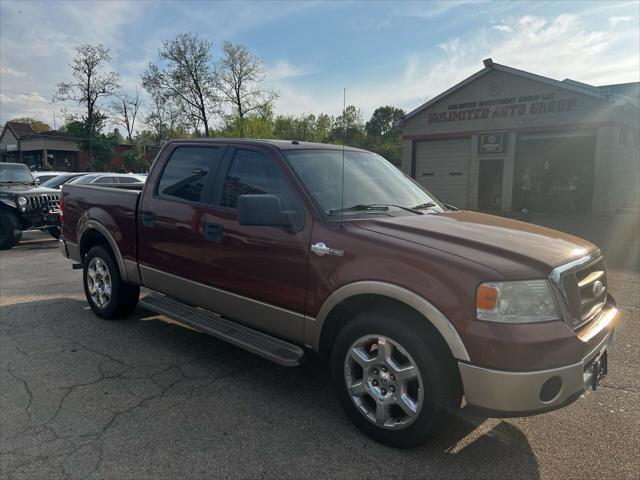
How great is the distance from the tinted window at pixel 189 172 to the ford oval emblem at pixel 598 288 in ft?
9.91

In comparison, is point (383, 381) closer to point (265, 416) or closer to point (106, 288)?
point (265, 416)

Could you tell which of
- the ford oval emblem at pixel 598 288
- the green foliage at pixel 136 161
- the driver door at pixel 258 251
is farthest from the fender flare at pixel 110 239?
the green foliage at pixel 136 161

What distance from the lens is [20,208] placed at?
10.2 metres

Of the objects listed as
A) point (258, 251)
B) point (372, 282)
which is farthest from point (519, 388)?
point (258, 251)

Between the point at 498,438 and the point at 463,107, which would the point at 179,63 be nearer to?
the point at 463,107

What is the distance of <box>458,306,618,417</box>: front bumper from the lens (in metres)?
2.45

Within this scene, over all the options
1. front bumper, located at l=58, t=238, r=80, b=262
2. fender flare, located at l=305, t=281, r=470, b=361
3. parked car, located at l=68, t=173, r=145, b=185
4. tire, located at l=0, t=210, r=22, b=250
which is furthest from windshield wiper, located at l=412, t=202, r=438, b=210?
parked car, located at l=68, t=173, r=145, b=185

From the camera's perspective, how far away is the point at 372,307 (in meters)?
3.04

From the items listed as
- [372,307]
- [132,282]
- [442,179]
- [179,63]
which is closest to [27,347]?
[132,282]

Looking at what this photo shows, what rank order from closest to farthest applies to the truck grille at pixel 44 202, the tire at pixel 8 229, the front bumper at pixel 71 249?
1. the front bumper at pixel 71 249
2. the tire at pixel 8 229
3. the truck grille at pixel 44 202

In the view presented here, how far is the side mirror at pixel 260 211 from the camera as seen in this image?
10.4 feet

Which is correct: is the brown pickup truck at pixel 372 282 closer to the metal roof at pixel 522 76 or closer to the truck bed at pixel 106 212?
the truck bed at pixel 106 212

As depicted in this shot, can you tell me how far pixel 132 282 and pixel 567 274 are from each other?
13.2 ft

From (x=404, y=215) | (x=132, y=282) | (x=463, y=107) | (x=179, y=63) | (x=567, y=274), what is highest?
(x=179, y=63)
